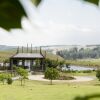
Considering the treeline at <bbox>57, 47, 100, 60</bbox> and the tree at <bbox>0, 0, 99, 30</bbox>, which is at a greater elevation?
the treeline at <bbox>57, 47, 100, 60</bbox>

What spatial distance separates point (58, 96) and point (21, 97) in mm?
1825

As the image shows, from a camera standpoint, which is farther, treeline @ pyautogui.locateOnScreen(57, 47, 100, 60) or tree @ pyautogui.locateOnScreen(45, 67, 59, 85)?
treeline @ pyautogui.locateOnScreen(57, 47, 100, 60)

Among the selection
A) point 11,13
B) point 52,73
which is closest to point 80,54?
point 52,73

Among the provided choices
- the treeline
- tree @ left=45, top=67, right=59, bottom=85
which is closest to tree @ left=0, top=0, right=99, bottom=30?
tree @ left=45, top=67, right=59, bottom=85

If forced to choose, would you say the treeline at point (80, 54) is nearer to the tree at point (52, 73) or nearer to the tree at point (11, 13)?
the tree at point (52, 73)

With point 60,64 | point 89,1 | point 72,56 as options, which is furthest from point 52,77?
point 72,56

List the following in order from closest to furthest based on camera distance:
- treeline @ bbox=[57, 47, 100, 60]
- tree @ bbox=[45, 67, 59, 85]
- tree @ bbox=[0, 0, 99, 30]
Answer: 1. tree @ bbox=[0, 0, 99, 30]
2. tree @ bbox=[45, 67, 59, 85]
3. treeline @ bbox=[57, 47, 100, 60]

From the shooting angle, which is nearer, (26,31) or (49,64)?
(26,31)

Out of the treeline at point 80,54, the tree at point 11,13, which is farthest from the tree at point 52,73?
the treeline at point 80,54

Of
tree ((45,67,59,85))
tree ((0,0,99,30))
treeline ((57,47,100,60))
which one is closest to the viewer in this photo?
tree ((0,0,99,30))

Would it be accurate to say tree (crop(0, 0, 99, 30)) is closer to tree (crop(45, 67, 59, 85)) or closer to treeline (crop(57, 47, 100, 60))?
tree (crop(45, 67, 59, 85))

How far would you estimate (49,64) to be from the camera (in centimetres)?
3488

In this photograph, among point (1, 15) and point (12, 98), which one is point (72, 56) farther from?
point (1, 15)

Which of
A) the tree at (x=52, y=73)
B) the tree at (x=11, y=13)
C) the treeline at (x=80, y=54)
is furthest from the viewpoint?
the treeline at (x=80, y=54)
